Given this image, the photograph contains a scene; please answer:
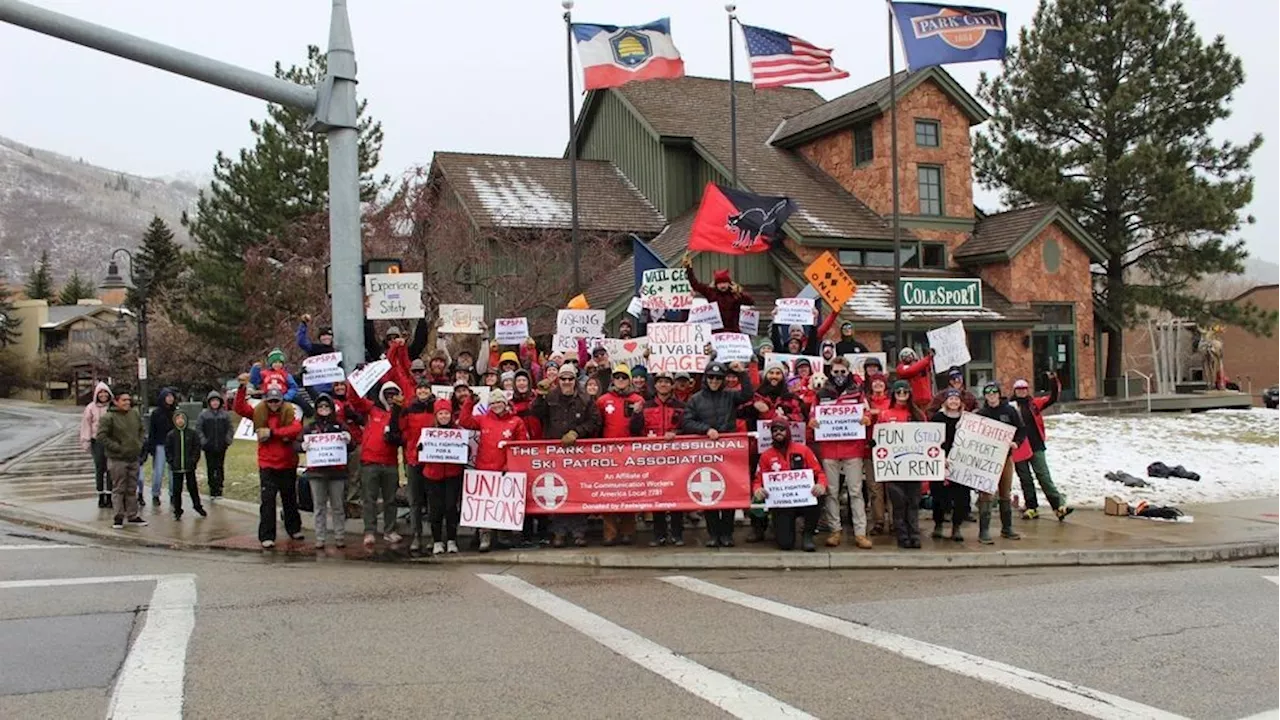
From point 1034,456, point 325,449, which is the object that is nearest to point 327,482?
point 325,449

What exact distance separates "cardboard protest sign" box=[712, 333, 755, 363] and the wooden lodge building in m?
13.5

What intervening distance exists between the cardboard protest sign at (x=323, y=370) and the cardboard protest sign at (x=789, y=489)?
199 inches

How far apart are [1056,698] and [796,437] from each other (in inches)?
232

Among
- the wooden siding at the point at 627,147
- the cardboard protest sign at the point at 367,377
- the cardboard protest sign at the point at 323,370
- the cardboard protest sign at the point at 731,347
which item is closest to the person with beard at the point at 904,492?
the cardboard protest sign at the point at 731,347

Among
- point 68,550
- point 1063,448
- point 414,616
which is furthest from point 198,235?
point 414,616

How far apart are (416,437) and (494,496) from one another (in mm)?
1110

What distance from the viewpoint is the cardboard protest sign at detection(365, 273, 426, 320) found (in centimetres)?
1248

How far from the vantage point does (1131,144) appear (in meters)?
32.6

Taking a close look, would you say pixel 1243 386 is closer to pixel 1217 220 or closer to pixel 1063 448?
pixel 1217 220

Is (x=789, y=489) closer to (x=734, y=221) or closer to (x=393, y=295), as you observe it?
(x=393, y=295)

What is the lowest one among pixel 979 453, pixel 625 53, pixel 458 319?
pixel 979 453

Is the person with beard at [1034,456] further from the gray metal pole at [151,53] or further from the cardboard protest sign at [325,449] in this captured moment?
the gray metal pole at [151,53]

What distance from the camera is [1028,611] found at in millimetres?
8148

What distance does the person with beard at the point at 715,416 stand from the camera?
11180 millimetres
